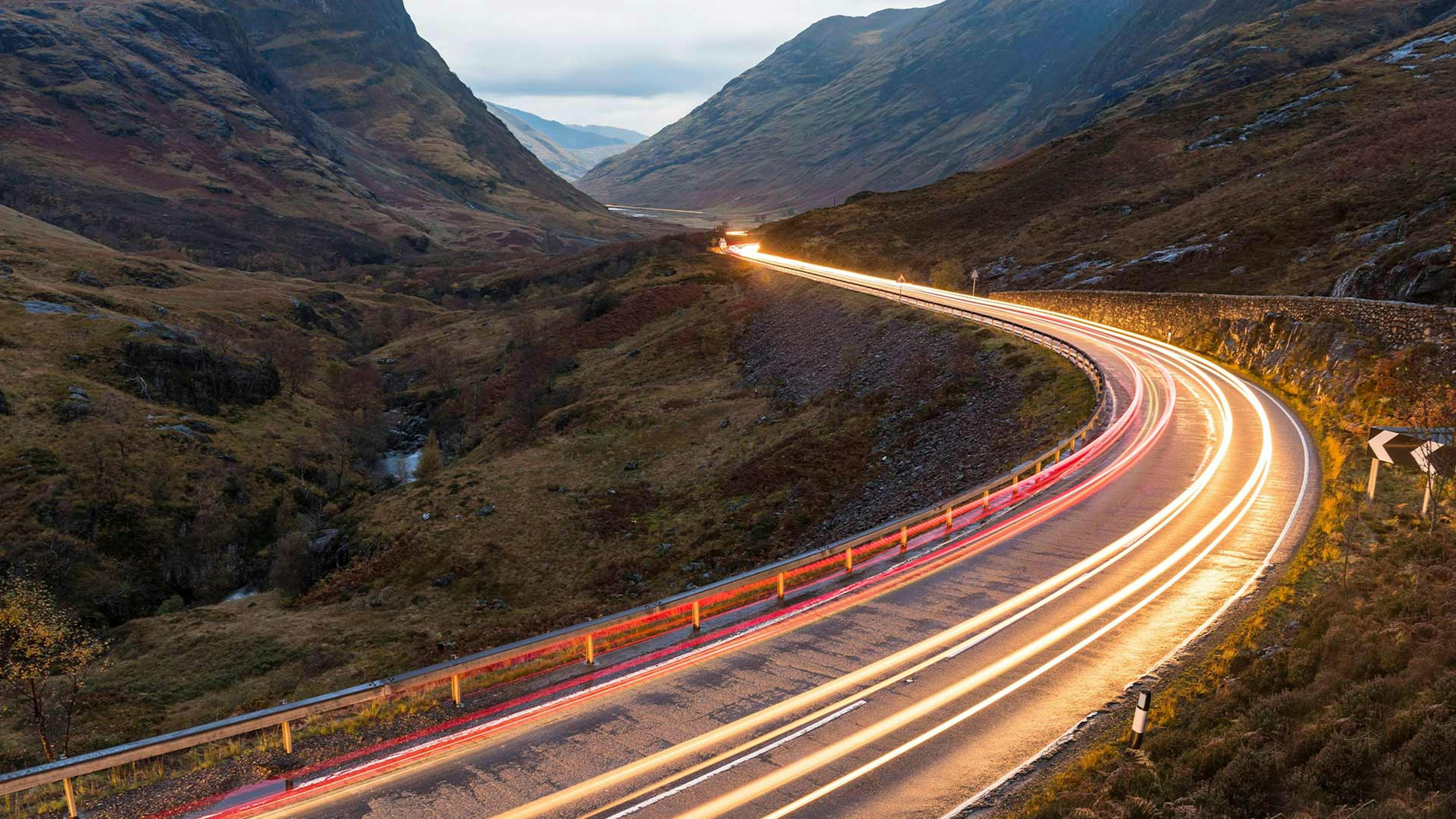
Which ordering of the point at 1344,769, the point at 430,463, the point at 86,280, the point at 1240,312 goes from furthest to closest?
the point at 86,280 < the point at 430,463 < the point at 1240,312 < the point at 1344,769

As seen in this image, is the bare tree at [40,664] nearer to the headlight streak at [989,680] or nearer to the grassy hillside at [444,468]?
the grassy hillside at [444,468]

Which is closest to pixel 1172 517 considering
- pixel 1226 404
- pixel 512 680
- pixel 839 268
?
pixel 1226 404

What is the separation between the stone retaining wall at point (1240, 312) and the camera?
2372 centimetres

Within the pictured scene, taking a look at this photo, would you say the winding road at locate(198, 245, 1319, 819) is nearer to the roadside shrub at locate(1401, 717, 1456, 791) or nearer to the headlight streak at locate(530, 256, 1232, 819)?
the headlight streak at locate(530, 256, 1232, 819)

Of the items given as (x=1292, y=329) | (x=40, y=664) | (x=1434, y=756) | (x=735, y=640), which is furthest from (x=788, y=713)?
(x=1292, y=329)

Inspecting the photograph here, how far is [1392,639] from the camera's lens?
35.5 ft

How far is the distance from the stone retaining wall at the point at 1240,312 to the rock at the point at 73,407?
65.9 m

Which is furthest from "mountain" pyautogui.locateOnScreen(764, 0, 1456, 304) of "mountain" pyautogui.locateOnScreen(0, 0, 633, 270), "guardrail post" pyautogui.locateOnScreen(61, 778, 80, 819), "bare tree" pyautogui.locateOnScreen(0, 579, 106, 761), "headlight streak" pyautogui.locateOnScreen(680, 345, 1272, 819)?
"mountain" pyautogui.locateOnScreen(0, 0, 633, 270)

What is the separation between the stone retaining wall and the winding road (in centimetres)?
785

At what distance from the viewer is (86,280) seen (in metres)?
72.8

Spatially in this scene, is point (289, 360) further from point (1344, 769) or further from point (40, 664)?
point (1344, 769)

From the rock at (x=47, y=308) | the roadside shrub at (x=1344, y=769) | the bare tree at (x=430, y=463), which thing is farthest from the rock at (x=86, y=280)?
the roadside shrub at (x=1344, y=769)

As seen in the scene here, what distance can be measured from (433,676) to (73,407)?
1956 inches

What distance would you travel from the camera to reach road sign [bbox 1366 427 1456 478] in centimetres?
1457
